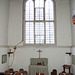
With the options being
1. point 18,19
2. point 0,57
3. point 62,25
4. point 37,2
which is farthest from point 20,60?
point 37,2

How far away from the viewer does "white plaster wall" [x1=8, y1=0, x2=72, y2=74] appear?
27.2 ft

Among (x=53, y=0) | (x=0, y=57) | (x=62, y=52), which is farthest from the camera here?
(x=53, y=0)

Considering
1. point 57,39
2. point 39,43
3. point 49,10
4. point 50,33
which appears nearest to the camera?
point 57,39

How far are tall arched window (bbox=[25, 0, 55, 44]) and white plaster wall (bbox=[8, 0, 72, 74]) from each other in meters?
0.51

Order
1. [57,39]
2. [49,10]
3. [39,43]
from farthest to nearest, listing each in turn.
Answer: [49,10]
[39,43]
[57,39]

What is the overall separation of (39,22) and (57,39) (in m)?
1.88

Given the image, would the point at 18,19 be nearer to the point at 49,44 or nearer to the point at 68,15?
the point at 49,44

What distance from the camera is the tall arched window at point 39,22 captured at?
8758 millimetres

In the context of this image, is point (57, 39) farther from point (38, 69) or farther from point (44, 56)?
point (38, 69)

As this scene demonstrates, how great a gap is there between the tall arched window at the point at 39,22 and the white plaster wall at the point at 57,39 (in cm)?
51

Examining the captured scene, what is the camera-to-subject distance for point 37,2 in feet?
29.6

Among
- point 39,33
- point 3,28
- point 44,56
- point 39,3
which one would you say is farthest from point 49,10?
point 3,28

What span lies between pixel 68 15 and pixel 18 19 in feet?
12.0

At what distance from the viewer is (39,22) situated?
8867 millimetres
